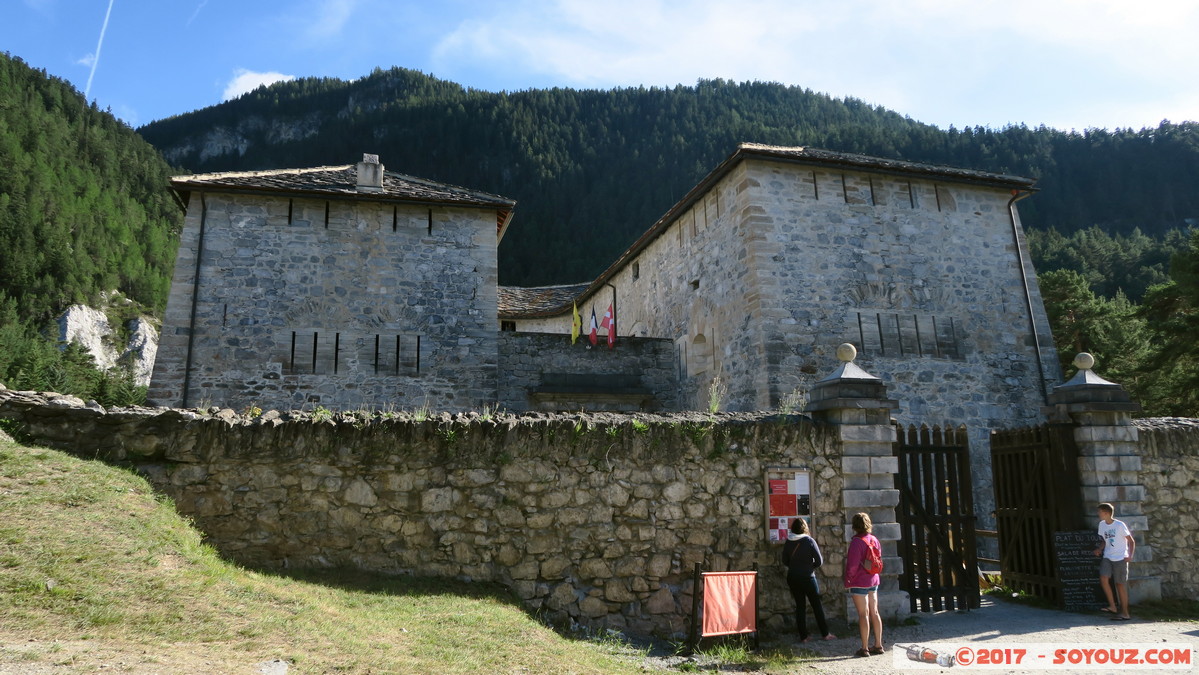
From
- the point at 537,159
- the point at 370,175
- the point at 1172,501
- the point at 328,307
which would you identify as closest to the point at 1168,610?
the point at 1172,501

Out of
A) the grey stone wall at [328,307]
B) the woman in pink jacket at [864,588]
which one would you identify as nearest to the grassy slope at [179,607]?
the woman in pink jacket at [864,588]

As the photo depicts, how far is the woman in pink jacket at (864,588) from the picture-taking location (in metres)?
7.02

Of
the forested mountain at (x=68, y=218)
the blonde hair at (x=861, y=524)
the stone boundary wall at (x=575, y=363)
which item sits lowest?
the blonde hair at (x=861, y=524)

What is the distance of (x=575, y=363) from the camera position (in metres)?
18.1

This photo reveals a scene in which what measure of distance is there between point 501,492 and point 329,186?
1140 cm

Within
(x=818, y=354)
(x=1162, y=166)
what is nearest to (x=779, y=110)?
(x=1162, y=166)

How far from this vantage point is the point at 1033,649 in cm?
696

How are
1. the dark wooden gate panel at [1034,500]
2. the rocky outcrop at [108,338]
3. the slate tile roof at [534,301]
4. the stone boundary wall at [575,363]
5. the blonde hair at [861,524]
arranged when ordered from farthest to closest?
the rocky outcrop at [108,338] < the slate tile roof at [534,301] < the stone boundary wall at [575,363] < the dark wooden gate panel at [1034,500] < the blonde hair at [861,524]

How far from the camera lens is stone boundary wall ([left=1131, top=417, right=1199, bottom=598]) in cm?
950

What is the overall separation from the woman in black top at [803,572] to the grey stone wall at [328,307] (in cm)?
962

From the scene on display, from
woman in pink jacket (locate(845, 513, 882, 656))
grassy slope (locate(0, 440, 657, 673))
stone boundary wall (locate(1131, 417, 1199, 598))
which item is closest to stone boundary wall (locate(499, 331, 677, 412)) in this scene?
stone boundary wall (locate(1131, 417, 1199, 598))

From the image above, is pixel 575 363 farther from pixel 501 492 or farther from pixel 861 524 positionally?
pixel 861 524

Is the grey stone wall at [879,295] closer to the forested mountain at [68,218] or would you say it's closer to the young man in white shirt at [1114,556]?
the young man in white shirt at [1114,556]

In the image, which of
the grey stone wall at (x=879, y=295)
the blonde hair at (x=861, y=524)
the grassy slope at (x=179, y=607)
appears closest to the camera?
the grassy slope at (x=179, y=607)
